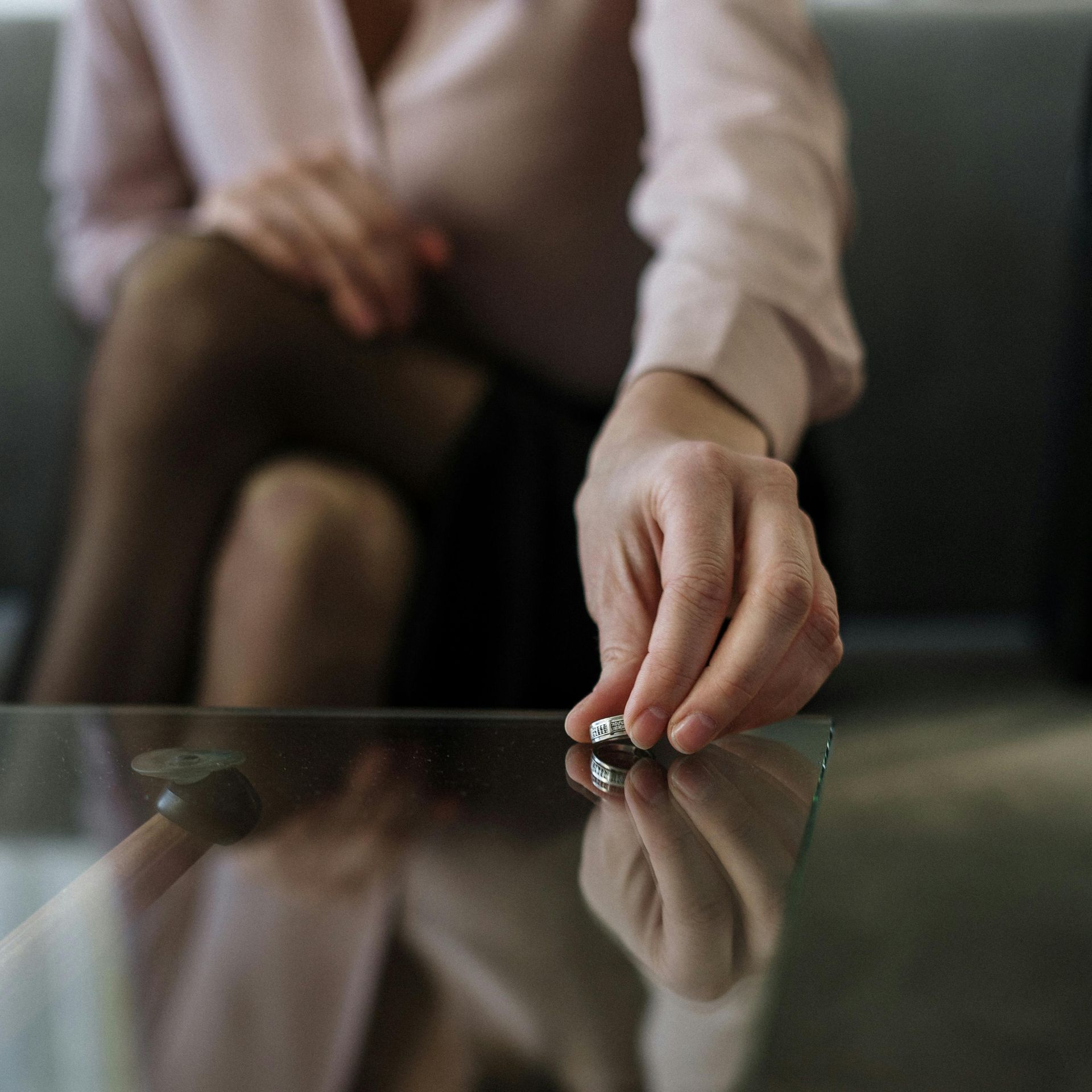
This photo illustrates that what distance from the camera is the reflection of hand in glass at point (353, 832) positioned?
0.58ft

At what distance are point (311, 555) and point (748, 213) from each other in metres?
0.21

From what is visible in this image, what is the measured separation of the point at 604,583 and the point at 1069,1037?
0.71 feet

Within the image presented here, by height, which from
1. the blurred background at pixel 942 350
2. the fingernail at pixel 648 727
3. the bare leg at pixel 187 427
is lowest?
the blurred background at pixel 942 350

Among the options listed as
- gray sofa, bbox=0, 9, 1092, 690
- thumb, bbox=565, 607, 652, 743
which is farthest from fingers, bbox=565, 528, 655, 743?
gray sofa, bbox=0, 9, 1092, 690

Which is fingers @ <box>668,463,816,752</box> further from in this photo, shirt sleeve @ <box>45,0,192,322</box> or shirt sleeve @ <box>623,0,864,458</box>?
shirt sleeve @ <box>45,0,192,322</box>

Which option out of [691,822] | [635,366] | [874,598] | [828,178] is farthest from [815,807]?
[874,598]

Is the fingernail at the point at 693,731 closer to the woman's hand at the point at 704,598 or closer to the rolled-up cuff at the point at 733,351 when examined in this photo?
the woman's hand at the point at 704,598

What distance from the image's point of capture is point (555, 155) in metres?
0.54

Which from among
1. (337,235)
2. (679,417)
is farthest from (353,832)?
(337,235)

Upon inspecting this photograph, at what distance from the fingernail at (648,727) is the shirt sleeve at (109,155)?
552 mm

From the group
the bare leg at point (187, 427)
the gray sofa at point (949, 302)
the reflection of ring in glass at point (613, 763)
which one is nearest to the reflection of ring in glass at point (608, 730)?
the reflection of ring in glass at point (613, 763)

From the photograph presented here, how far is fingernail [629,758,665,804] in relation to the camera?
8.2 inches

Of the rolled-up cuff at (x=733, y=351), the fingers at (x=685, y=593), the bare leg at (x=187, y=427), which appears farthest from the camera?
the bare leg at (x=187, y=427)

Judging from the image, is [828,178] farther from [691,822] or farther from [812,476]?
[691,822]
